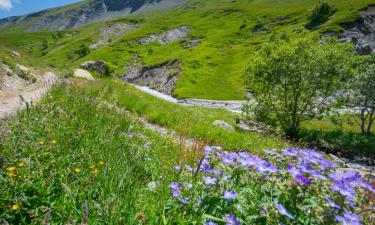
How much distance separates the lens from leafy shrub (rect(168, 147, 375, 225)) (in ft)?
8.95

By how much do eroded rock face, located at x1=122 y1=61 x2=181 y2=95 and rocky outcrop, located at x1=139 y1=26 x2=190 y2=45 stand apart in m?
52.9

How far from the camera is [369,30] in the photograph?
8269 centimetres

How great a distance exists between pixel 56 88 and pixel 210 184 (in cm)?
1004

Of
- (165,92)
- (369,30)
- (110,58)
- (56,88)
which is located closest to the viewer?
(56,88)

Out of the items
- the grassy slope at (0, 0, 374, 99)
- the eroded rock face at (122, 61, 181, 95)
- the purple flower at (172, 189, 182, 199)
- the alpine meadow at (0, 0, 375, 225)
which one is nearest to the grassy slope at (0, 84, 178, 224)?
the alpine meadow at (0, 0, 375, 225)

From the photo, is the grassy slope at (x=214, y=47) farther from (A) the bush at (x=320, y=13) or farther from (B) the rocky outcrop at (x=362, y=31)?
(A) the bush at (x=320, y=13)

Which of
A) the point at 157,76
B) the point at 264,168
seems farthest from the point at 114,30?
the point at 264,168

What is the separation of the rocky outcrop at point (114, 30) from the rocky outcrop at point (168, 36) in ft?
117

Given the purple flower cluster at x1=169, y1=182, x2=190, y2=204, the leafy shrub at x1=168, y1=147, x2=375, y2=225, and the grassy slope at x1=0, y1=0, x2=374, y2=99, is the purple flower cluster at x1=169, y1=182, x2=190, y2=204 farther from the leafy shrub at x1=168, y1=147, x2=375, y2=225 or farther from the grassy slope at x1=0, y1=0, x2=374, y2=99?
the grassy slope at x1=0, y1=0, x2=374, y2=99

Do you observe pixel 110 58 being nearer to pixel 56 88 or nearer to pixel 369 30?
pixel 369 30

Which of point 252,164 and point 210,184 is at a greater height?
point 252,164

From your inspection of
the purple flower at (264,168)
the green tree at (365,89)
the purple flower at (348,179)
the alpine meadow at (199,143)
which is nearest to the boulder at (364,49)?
the alpine meadow at (199,143)

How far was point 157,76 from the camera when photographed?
8038 cm

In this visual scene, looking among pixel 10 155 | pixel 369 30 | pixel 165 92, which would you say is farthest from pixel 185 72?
pixel 10 155
